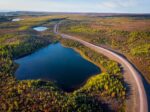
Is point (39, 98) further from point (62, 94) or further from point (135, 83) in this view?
point (135, 83)

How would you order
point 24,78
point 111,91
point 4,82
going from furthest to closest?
point 24,78 → point 4,82 → point 111,91

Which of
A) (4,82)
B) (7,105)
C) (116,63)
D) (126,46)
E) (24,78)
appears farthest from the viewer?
(126,46)

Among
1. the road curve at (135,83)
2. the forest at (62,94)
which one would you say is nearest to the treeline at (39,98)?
the forest at (62,94)

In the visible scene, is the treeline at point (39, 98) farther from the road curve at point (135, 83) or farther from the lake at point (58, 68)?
the road curve at point (135, 83)

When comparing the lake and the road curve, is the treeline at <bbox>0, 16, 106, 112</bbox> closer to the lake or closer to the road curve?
the lake

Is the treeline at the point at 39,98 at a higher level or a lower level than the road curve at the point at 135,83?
lower

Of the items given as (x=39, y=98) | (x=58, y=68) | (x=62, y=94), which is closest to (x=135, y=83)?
(x=62, y=94)

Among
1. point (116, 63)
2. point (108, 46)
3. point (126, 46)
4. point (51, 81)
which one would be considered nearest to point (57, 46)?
point (108, 46)

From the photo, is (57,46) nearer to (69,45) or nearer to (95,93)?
(69,45)
